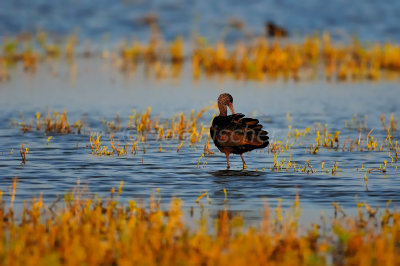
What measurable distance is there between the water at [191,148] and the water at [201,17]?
39.9ft

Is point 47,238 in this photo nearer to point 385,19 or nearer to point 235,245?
point 235,245

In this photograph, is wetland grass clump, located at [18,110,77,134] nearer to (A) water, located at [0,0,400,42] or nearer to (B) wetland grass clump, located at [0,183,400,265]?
(B) wetland grass clump, located at [0,183,400,265]

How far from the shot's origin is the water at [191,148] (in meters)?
10.4

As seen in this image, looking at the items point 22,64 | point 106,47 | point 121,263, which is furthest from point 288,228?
point 106,47

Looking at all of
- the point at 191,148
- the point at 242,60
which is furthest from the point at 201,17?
the point at 191,148

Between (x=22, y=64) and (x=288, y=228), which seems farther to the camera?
(x=22, y=64)

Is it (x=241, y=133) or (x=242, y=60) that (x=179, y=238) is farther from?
(x=242, y=60)

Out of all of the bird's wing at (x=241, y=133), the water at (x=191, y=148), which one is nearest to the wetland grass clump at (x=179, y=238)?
the water at (x=191, y=148)

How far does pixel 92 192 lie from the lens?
1030cm

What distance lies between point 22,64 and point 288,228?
790 inches

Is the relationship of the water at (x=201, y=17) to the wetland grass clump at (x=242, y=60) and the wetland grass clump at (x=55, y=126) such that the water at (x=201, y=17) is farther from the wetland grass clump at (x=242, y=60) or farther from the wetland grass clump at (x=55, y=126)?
the wetland grass clump at (x=55, y=126)

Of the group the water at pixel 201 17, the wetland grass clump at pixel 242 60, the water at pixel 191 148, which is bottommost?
the water at pixel 191 148

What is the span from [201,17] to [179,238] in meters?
34.4

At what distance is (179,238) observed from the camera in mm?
7672
